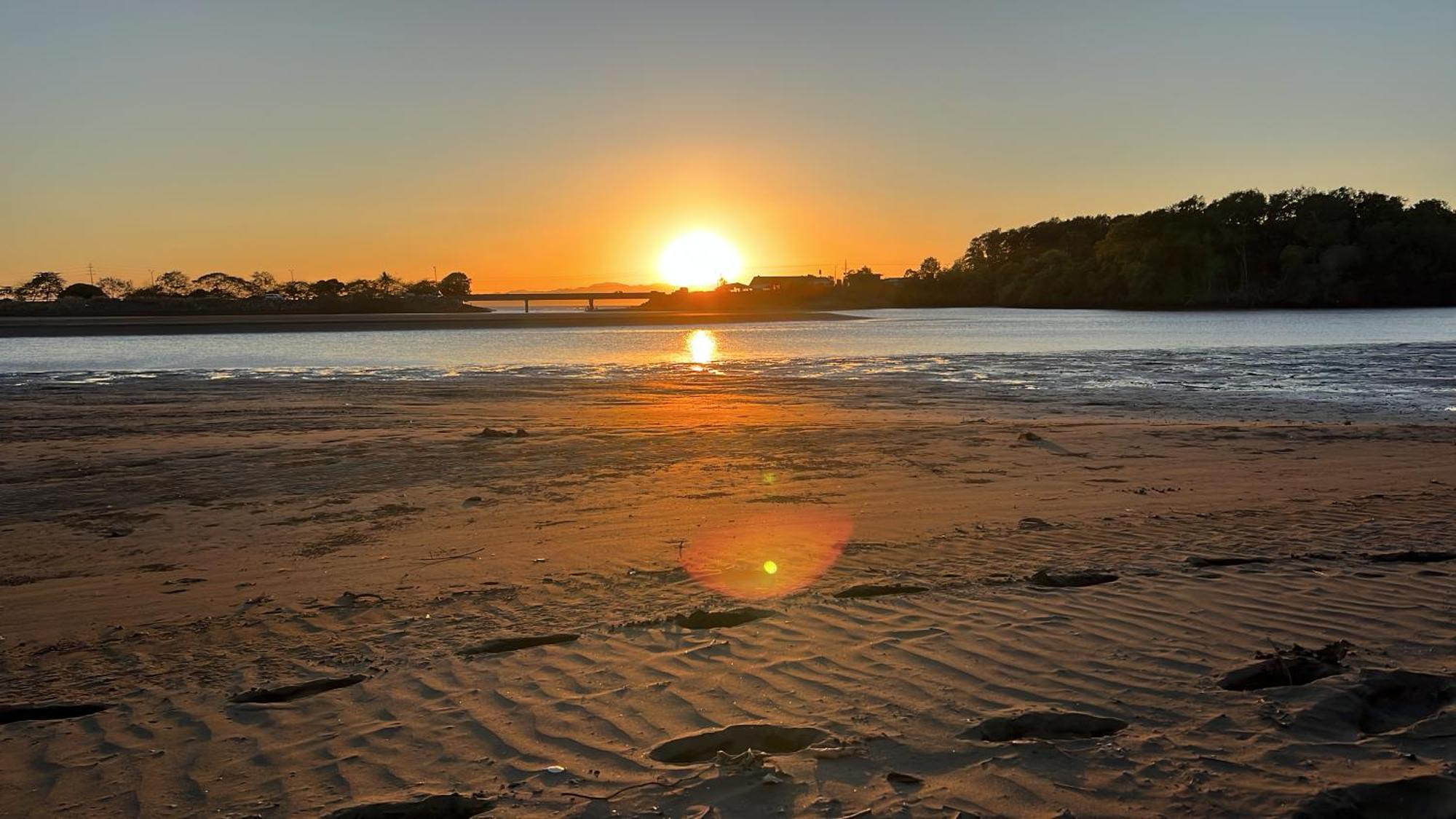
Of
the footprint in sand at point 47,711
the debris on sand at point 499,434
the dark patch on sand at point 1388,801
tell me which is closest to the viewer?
the dark patch on sand at point 1388,801

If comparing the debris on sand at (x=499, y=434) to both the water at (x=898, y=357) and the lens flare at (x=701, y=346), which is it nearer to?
the water at (x=898, y=357)

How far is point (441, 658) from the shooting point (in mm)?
5273

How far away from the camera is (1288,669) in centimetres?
479

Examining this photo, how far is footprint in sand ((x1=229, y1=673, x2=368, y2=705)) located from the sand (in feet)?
0.06

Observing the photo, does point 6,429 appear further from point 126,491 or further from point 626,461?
point 626,461

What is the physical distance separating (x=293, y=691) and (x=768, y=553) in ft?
11.6

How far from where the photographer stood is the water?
78.5 feet

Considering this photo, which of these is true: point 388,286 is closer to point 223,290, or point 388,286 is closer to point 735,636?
point 223,290

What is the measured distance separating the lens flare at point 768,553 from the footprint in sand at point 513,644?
121 centimetres

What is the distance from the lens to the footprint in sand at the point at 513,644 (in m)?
5.37

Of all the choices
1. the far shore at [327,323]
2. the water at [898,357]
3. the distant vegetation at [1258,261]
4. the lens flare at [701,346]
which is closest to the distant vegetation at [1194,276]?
the distant vegetation at [1258,261]

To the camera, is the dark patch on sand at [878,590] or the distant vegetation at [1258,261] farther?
the distant vegetation at [1258,261]

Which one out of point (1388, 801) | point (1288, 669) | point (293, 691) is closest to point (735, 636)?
point (293, 691)

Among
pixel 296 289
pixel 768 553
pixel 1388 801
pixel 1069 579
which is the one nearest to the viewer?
pixel 1388 801
